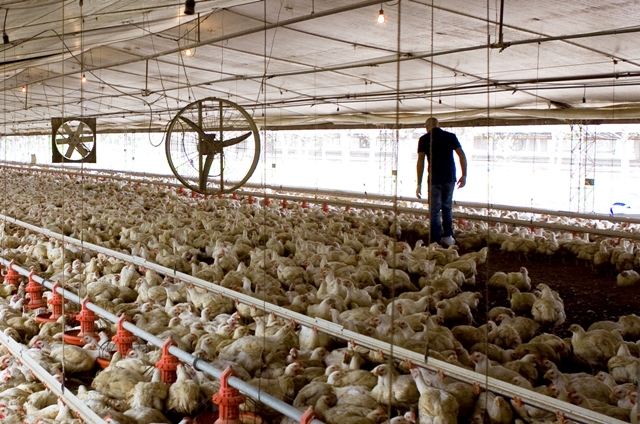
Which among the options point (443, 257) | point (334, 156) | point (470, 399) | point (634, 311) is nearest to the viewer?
point (470, 399)

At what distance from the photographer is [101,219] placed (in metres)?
9.52

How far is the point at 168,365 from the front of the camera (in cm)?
345

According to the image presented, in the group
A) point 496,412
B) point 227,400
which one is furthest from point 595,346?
point 227,400

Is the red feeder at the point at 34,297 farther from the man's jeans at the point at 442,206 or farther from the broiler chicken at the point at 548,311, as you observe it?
the broiler chicken at the point at 548,311

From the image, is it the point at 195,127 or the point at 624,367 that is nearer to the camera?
the point at 624,367

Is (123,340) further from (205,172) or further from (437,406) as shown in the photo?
(437,406)

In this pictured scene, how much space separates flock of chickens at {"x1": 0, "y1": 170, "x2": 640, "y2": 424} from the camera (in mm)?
2988

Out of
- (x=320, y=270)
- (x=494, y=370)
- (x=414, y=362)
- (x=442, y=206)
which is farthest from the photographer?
(x=442, y=206)

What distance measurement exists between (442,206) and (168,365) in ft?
13.3

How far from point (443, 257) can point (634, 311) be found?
1856 millimetres

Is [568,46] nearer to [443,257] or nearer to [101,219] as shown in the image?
[443,257]

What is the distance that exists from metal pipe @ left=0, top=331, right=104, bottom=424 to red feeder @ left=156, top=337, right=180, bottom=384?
51cm

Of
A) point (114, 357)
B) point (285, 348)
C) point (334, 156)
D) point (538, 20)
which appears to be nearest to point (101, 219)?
point (114, 357)

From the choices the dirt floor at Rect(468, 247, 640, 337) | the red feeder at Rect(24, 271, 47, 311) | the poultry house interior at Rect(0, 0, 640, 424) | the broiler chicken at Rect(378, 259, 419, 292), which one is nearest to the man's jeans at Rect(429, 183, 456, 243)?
the poultry house interior at Rect(0, 0, 640, 424)
